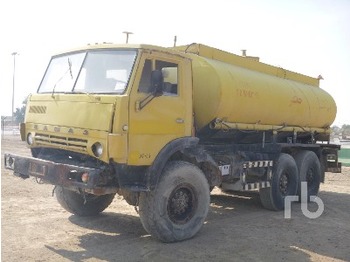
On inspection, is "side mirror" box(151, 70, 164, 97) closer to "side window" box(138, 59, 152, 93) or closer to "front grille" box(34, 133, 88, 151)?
"side window" box(138, 59, 152, 93)

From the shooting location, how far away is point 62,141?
19.0 feet

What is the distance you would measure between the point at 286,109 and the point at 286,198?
212 centimetres

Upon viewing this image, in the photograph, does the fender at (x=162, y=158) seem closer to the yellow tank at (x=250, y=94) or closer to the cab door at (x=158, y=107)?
the cab door at (x=158, y=107)

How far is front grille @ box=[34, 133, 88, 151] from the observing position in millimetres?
5535

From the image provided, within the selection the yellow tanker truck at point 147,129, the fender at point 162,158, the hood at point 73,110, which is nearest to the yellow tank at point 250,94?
the yellow tanker truck at point 147,129

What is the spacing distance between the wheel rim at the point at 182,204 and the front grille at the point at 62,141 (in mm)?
1598

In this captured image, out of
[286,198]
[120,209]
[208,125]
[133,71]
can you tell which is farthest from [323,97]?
[133,71]

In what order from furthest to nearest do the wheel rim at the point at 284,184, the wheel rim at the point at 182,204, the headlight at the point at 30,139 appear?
the wheel rim at the point at 284,184, the headlight at the point at 30,139, the wheel rim at the point at 182,204

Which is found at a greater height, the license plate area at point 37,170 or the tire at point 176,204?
the license plate area at point 37,170

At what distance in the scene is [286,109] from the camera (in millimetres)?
9148

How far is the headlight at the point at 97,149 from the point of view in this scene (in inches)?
210

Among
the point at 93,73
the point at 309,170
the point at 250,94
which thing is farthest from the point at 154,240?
the point at 309,170

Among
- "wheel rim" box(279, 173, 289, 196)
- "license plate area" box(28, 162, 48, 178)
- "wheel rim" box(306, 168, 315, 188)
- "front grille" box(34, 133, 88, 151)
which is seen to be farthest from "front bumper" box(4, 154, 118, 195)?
"wheel rim" box(306, 168, 315, 188)

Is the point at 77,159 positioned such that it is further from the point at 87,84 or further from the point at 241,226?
the point at 241,226
